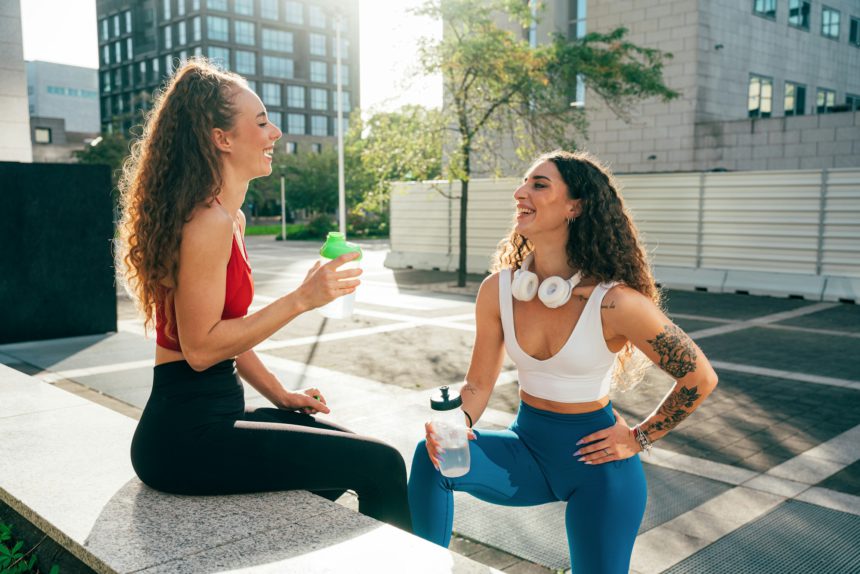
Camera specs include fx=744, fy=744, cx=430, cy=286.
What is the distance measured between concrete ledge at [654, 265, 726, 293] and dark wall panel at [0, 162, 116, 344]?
11.9m

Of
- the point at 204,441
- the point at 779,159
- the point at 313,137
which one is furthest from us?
the point at 313,137

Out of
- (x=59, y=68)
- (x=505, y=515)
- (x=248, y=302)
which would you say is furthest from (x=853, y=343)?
(x=59, y=68)

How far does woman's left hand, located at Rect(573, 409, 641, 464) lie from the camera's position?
2.61m

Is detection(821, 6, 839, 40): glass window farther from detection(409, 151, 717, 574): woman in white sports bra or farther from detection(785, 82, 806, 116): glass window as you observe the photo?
detection(409, 151, 717, 574): woman in white sports bra

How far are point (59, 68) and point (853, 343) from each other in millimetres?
117808

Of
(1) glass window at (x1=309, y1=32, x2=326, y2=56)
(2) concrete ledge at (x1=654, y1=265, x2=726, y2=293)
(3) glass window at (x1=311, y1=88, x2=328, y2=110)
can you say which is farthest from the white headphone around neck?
(1) glass window at (x1=309, y1=32, x2=326, y2=56)

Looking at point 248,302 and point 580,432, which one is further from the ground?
point 248,302

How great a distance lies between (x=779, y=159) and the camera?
965 inches

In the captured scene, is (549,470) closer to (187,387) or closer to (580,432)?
(580,432)

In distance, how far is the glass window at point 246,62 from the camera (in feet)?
275

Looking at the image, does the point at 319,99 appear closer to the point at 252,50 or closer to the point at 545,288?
the point at 252,50

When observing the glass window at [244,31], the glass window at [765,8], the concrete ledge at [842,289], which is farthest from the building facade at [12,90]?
the glass window at [244,31]

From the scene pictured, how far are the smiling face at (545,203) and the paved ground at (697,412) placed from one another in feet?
5.93

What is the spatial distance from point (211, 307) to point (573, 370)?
131 centimetres
